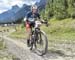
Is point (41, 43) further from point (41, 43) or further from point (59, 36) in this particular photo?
point (59, 36)

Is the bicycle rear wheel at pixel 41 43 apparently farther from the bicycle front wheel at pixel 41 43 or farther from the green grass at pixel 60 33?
the green grass at pixel 60 33

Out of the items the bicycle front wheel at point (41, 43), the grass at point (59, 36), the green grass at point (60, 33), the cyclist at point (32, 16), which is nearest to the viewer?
the bicycle front wheel at point (41, 43)

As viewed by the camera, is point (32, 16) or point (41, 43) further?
point (32, 16)

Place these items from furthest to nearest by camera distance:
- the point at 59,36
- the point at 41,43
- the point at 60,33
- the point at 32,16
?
the point at 60,33, the point at 59,36, the point at 32,16, the point at 41,43

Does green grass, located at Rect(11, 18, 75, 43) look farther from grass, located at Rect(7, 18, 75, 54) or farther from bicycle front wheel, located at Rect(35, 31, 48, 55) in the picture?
bicycle front wheel, located at Rect(35, 31, 48, 55)

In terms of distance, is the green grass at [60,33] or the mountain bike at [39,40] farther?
the green grass at [60,33]

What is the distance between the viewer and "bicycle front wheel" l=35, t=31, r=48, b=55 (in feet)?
41.9

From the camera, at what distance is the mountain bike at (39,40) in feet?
41.9

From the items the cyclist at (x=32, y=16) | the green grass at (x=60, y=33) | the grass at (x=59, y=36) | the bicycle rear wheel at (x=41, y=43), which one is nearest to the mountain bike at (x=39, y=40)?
the bicycle rear wheel at (x=41, y=43)

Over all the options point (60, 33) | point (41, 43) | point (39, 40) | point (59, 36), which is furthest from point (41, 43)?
point (60, 33)

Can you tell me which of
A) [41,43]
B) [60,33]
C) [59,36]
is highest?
[41,43]

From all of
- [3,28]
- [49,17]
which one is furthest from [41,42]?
[3,28]

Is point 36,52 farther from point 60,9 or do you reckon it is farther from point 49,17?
point 49,17

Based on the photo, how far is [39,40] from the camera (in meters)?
13.2
